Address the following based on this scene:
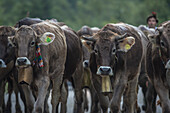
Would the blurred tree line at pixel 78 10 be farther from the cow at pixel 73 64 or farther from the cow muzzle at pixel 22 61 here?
the cow muzzle at pixel 22 61

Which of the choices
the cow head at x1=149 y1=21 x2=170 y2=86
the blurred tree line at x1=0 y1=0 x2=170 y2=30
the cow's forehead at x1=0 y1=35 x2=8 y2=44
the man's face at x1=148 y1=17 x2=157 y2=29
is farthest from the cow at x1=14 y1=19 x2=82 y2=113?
the blurred tree line at x1=0 y1=0 x2=170 y2=30

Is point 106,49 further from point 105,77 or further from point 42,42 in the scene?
point 42,42

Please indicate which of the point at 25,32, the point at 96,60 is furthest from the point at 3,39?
the point at 96,60

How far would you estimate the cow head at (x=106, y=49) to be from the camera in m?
8.87

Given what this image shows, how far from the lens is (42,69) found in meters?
9.34

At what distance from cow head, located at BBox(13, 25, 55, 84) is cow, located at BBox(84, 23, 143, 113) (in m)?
0.93

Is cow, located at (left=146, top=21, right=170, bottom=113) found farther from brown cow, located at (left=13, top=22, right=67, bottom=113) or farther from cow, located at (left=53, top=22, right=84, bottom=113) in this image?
cow, located at (left=53, top=22, right=84, bottom=113)

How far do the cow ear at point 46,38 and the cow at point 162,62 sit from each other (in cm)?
206

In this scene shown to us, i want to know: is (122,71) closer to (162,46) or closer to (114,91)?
(114,91)

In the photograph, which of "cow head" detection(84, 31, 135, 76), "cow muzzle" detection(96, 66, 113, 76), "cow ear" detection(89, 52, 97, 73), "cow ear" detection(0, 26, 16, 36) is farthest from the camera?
"cow ear" detection(0, 26, 16, 36)

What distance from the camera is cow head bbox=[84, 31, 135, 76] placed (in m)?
8.87

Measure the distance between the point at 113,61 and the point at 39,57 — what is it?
154 centimetres

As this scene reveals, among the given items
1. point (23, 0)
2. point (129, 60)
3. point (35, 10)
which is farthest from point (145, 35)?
point (23, 0)

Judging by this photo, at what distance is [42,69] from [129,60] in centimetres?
192
